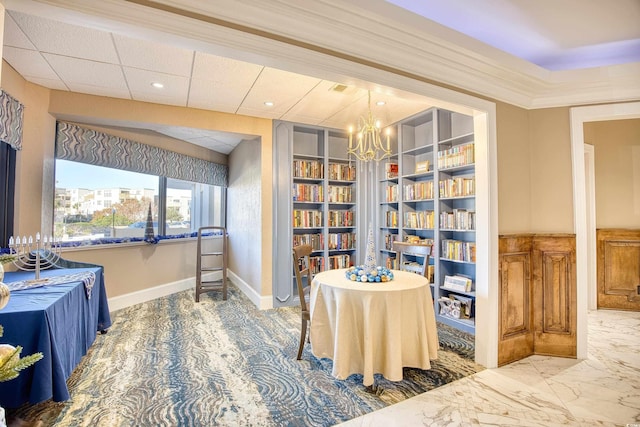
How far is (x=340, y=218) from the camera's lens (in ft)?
14.5

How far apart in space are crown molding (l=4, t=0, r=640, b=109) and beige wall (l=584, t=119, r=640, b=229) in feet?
5.65

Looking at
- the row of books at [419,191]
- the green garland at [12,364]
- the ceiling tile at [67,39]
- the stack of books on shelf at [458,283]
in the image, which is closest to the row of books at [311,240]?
the row of books at [419,191]

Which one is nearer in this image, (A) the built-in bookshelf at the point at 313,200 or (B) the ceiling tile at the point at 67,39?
(B) the ceiling tile at the point at 67,39

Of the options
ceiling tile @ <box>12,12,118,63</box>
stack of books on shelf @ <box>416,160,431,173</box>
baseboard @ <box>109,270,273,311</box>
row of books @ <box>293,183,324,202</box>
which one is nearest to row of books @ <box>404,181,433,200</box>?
stack of books on shelf @ <box>416,160,431,173</box>

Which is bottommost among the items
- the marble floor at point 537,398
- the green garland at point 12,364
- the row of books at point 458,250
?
the marble floor at point 537,398

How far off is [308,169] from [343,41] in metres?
2.44

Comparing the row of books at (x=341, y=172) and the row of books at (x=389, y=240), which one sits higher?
the row of books at (x=341, y=172)

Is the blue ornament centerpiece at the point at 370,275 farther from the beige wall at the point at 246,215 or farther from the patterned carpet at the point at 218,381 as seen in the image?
the beige wall at the point at 246,215

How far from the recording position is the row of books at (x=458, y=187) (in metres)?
3.15

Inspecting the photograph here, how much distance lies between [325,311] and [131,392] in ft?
4.79

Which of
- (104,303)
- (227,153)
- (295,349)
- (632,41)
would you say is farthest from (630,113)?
(227,153)

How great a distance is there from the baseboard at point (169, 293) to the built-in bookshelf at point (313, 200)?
215 millimetres

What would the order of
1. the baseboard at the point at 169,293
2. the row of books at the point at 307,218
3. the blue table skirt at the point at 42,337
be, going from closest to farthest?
1. the blue table skirt at the point at 42,337
2. the baseboard at the point at 169,293
3. the row of books at the point at 307,218

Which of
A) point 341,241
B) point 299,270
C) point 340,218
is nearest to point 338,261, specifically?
point 341,241
